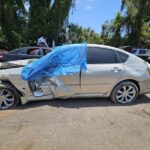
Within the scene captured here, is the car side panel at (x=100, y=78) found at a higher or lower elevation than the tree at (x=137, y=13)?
lower

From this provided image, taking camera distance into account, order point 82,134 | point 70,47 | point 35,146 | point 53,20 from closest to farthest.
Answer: point 35,146 < point 82,134 < point 70,47 < point 53,20

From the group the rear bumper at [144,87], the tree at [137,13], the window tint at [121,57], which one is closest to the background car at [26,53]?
the window tint at [121,57]

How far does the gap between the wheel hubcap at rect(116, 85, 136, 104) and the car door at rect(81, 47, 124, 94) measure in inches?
12.7

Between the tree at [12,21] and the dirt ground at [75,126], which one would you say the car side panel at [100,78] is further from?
the tree at [12,21]

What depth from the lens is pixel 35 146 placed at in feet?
18.4

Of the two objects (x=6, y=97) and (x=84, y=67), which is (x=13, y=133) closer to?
(x=6, y=97)

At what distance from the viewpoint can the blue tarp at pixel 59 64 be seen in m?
8.45

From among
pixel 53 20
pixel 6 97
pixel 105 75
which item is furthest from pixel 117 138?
pixel 53 20

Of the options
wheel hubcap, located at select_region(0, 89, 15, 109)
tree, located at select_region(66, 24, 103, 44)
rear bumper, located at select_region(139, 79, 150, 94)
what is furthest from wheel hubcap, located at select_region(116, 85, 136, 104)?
tree, located at select_region(66, 24, 103, 44)

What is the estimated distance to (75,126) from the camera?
6617 mm

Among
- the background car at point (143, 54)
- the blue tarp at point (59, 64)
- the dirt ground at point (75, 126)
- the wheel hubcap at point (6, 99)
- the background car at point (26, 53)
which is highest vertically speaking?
the blue tarp at point (59, 64)

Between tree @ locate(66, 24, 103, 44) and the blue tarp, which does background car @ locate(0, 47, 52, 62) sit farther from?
tree @ locate(66, 24, 103, 44)

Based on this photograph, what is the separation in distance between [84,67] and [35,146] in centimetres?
337

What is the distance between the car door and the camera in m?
8.59
